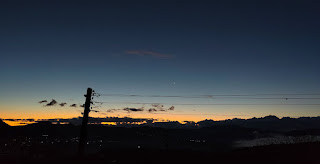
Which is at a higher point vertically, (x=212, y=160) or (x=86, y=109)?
(x=86, y=109)

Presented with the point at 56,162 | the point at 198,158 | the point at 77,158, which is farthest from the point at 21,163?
the point at 198,158

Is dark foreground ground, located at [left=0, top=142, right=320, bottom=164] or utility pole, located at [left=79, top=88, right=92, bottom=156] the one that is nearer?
dark foreground ground, located at [left=0, top=142, right=320, bottom=164]

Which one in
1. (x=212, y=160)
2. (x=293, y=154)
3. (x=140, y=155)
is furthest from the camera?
(x=140, y=155)

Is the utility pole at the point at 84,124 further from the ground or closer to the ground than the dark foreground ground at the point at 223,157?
further from the ground

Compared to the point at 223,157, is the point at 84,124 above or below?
above

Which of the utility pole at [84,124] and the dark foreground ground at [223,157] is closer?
the dark foreground ground at [223,157]

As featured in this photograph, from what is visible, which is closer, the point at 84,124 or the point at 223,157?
the point at 84,124

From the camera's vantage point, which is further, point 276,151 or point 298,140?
point 298,140

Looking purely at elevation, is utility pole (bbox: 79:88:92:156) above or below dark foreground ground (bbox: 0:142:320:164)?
above

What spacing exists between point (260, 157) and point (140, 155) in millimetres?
12254

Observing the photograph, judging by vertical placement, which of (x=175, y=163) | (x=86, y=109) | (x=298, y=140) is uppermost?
(x=86, y=109)

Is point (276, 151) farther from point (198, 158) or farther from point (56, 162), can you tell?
point (56, 162)

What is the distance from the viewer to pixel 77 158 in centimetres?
2769

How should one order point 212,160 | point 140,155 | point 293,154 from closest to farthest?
point 293,154
point 212,160
point 140,155
